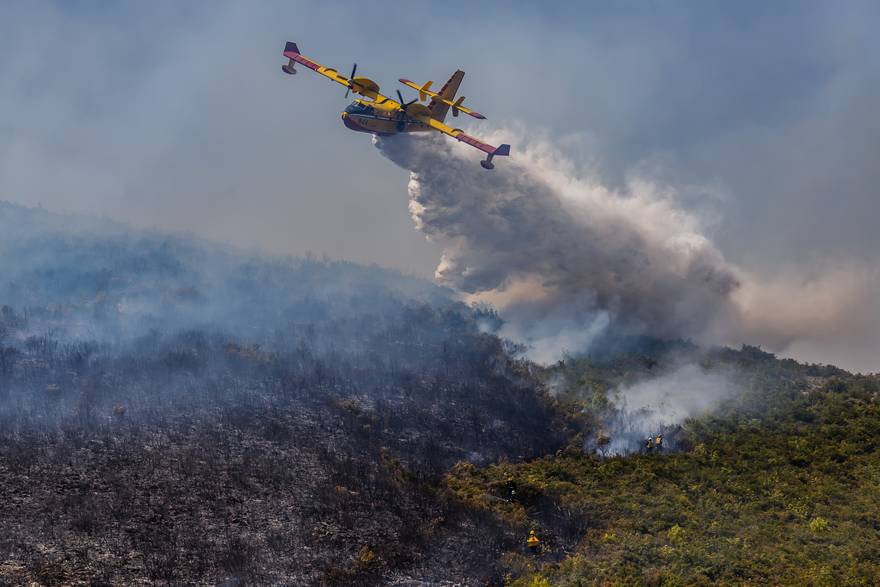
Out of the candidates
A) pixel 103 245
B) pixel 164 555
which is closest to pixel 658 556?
pixel 164 555

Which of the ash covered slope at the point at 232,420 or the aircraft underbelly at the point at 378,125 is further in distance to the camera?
the aircraft underbelly at the point at 378,125

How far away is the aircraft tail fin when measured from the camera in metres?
72.9

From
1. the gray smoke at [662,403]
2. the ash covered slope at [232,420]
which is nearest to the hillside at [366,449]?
the ash covered slope at [232,420]

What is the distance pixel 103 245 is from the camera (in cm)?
9331

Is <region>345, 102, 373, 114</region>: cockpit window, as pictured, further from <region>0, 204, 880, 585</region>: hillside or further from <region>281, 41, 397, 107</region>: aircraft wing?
<region>0, 204, 880, 585</region>: hillside

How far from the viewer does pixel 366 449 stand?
59594 mm

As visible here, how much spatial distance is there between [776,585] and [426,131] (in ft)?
159

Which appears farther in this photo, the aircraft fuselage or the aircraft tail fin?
the aircraft tail fin

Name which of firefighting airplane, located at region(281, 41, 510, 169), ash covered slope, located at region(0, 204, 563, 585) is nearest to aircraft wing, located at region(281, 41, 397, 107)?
firefighting airplane, located at region(281, 41, 510, 169)

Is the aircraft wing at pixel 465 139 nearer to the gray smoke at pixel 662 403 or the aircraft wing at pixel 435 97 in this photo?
the aircraft wing at pixel 435 97

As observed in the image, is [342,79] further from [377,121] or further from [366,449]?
[366,449]

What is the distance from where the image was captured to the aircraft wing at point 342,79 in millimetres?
71312

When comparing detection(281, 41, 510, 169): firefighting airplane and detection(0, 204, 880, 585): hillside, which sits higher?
detection(281, 41, 510, 169): firefighting airplane

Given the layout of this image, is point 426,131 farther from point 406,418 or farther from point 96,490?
Answer: point 96,490
